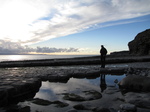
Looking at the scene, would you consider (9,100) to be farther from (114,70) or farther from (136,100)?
(114,70)

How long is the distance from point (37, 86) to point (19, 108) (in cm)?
247

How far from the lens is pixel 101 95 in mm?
5043

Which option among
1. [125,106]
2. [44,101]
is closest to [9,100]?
[44,101]

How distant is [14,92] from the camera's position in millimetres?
4898

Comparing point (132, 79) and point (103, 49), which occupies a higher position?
point (103, 49)

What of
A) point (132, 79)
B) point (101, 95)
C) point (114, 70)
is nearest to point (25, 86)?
point (101, 95)

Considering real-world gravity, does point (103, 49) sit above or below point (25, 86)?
above

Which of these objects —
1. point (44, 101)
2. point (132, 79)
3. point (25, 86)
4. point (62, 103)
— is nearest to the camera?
point (62, 103)

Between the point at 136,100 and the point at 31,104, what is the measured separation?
Result: 3225 mm

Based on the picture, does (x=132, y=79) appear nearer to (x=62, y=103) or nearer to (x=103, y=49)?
(x=62, y=103)

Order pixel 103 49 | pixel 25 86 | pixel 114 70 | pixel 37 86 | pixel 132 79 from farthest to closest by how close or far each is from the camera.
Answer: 1. pixel 103 49
2. pixel 114 70
3. pixel 37 86
4. pixel 132 79
5. pixel 25 86

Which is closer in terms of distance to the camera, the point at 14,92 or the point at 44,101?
the point at 44,101

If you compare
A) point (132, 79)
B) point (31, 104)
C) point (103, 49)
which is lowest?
point (31, 104)

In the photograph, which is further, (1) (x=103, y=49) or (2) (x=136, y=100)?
(1) (x=103, y=49)
